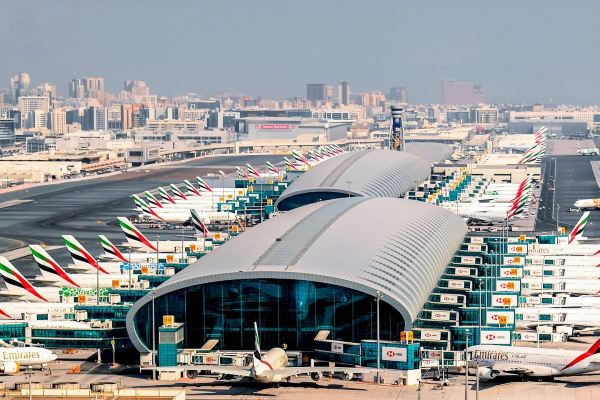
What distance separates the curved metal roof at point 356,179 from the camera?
161625mm

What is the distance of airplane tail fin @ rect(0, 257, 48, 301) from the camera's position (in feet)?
327

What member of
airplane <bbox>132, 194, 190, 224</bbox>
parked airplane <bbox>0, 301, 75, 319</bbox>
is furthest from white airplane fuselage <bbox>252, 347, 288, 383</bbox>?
airplane <bbox>132, 194, 190, 224</bbox>

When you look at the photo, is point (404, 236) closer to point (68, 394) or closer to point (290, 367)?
point (290, 367)

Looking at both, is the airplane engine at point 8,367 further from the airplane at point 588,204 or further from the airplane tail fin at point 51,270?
the airplane at point 588,204

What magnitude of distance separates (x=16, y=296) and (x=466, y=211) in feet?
260

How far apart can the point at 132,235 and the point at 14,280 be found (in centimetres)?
3172

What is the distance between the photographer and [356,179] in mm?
166375

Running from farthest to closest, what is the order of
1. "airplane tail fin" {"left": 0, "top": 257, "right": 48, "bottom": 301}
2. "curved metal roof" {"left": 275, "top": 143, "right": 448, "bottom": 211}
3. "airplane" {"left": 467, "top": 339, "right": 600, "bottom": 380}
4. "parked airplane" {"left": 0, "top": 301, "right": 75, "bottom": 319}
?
"curved metal roof" {"left": 275, "top": 143, "right": 448, "bottom": 211} < "airplane tail fin" {"left": 0, "top": 257, "right": 48, "bottom": 301} < "parked airplane" {"left": 0, "top": 301, "right": 75, "bottom": 319} < "airplane" {"left": 467, "top": 339, "right": 600, "bottom": 380}

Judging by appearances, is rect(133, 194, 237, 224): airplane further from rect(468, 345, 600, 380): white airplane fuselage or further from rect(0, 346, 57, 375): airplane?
rect(468, 345, 600, 380): white airplane fuselage

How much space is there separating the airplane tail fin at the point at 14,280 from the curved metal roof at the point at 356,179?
2489 inches

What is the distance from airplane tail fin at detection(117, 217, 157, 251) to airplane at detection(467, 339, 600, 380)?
194ft

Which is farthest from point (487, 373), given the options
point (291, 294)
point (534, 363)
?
point (291, 294)

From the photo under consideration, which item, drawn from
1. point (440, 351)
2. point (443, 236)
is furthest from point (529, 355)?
point (443, 236)

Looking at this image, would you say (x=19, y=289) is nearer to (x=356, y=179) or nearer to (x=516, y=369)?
(x=516, y=369)
